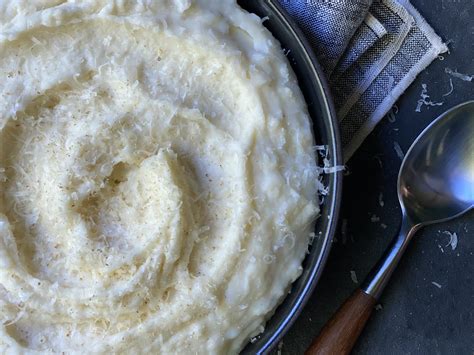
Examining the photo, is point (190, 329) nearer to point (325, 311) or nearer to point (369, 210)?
point (325, 311)

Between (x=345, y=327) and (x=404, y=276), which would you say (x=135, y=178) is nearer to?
(x=345, y=327)

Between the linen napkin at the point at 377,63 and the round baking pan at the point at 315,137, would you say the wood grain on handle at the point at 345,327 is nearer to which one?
the round baking pan at the point at 315,137

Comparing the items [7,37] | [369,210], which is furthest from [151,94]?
[369,210]

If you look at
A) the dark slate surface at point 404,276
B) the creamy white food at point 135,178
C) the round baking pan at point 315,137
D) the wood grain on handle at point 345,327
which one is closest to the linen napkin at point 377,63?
the dark slate surface at point 404,276

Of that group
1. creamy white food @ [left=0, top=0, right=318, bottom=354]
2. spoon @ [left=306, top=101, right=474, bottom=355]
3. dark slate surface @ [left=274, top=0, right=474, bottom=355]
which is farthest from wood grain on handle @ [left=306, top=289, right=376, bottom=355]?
creamy white food @ [left=0, top=0, right=318, bottom=354]

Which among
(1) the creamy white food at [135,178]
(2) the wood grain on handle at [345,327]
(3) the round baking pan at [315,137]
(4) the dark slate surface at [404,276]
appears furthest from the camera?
(4) the dark slate surface at [404,276]

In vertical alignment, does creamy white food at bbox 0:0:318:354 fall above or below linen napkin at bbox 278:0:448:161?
below

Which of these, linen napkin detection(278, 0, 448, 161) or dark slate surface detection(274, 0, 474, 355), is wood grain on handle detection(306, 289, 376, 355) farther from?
linen napkin detection(278, 0, 448, 161)
